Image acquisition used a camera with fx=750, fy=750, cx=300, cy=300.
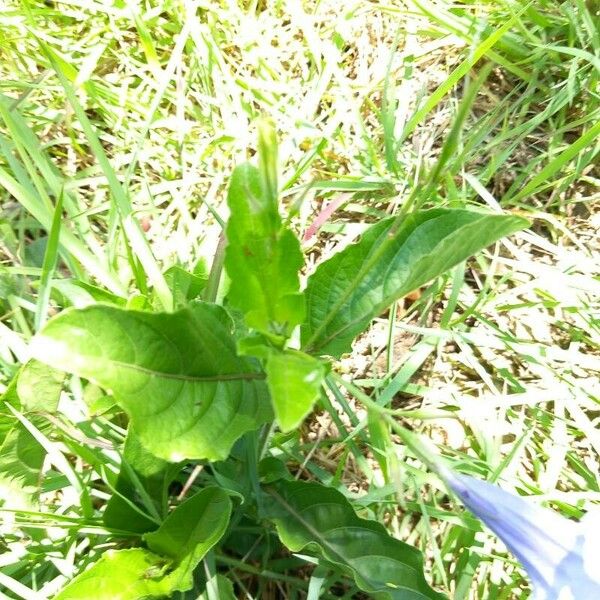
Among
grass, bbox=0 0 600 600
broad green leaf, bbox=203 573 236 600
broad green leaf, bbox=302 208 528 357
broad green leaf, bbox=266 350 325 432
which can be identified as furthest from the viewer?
grass, bbox=0 0 600 600

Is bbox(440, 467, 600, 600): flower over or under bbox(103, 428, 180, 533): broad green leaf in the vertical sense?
over

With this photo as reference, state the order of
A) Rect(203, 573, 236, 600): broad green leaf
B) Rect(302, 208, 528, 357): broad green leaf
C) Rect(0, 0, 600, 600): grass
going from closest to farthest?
Rect(302, 208, 528, 357): broad green leaf, Rect(203, 573, 236, 600): broad green leaf, Rect(0, 0, 600, 600): grass

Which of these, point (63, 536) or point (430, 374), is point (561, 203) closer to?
point (430, 374)

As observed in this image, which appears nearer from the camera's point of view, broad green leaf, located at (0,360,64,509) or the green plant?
the green plant

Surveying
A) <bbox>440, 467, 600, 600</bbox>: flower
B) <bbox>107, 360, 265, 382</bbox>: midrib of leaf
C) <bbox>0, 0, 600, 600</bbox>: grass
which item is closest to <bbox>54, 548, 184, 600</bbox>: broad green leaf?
<bbox>0, 0, 600, 600</bbox>: grass

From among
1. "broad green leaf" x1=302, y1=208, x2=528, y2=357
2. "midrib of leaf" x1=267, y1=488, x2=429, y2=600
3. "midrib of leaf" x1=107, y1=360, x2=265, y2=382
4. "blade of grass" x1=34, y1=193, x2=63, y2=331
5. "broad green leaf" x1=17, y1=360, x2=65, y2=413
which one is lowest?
"midrib of leaf" x1=267, y1=488, x2=429, y2=600

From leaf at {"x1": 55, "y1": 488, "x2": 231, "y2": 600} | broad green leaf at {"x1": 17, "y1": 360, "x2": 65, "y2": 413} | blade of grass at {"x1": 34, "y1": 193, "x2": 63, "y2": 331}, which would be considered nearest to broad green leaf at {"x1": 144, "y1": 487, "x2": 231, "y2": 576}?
leaf at {"x1": 55, "y1": 488, "x2": 231, "y2": 600}

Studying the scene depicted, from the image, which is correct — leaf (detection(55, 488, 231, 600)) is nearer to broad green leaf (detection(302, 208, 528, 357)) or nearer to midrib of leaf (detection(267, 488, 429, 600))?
midrib of leaf (detection(267, 488, 429, 600))

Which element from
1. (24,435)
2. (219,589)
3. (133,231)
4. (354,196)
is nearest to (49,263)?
(133,231)
